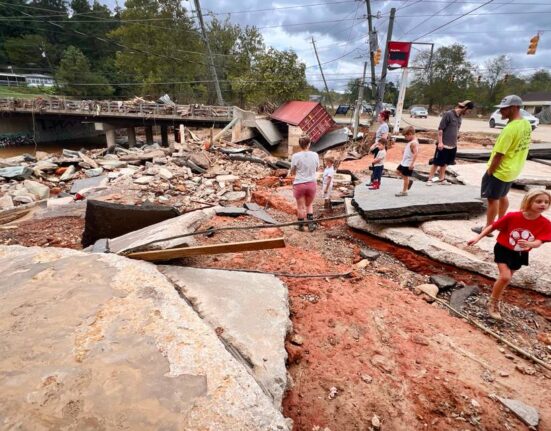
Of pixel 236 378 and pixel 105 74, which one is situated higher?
pixel 105 74

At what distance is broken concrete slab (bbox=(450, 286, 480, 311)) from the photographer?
309 cm

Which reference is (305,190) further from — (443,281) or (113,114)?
(113,114)

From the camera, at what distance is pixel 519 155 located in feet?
10.9

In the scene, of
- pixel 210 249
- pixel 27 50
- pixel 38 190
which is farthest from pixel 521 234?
pixel 27 50

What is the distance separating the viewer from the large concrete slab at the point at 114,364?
4.46ft

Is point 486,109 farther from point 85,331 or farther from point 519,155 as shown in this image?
point 85,331

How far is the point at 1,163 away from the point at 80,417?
49.9ft

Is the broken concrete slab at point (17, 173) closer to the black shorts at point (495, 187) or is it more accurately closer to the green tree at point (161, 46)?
→ the black shorts at point (495, 187)

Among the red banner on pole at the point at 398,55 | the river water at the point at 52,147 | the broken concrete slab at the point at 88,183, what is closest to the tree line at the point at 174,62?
the river water at the point at 52,147

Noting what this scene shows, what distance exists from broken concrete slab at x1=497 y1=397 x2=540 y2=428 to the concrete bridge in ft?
69.4

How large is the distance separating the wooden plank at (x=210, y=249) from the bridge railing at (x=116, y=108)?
64.4 ft

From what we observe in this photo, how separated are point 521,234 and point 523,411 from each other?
138cm

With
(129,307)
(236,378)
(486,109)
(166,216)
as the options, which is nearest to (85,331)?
(129,307)

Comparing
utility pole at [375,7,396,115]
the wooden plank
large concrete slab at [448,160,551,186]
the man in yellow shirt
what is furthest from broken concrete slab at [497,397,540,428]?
utility pole at [375,7,396,115]
